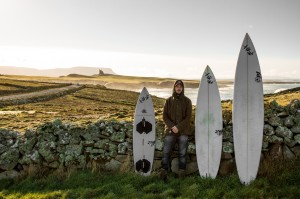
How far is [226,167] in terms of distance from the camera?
716cm

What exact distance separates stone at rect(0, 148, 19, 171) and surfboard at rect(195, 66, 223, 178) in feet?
15.2

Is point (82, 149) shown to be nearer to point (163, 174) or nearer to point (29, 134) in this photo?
point (29, 134)

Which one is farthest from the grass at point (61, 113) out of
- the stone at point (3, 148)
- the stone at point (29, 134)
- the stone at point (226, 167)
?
the stone at point (226, 167)

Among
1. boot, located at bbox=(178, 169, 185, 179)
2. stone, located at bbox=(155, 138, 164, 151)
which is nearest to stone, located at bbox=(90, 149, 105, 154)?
stone, located at bbox=(155, 138, 164, 151)

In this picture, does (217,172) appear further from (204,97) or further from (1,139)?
(1,139)

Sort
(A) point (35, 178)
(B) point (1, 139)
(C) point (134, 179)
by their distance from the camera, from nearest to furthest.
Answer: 1. (C) point (134, 179)
2. (A) point (35, 178)
3. (B) point (1, 139)

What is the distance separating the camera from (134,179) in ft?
22.7

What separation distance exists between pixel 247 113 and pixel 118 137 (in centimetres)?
319

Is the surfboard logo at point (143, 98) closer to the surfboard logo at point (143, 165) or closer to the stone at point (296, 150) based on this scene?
the surfboard logo at point (143, 165)

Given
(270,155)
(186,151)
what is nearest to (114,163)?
(186,151)

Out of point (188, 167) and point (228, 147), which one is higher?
point (228, 147)

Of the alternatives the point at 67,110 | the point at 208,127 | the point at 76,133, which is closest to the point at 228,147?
the point at 208,127

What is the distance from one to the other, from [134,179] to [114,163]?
33.2 inches

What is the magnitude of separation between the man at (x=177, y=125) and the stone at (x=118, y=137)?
1177 mm
